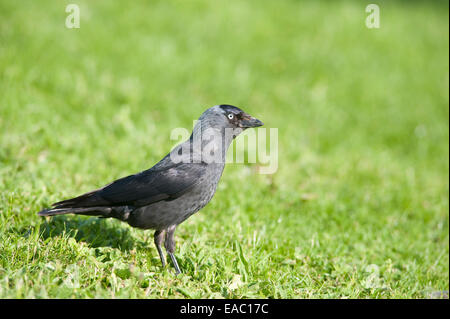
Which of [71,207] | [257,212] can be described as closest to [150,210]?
[71,207]

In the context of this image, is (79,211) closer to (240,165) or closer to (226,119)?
(226,119)

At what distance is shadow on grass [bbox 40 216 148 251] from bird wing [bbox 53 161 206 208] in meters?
0.37

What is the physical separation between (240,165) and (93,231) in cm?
263

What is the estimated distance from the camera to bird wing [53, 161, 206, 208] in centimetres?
351

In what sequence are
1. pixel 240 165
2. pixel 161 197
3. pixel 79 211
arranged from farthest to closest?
pixel 240 165
pixel 161 197
pixel 79 211

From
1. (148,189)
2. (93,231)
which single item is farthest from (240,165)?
(148,189)

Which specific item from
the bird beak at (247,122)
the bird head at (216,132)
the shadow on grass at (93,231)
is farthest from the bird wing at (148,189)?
the bird beak at (247,122)

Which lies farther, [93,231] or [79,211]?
[93,231]

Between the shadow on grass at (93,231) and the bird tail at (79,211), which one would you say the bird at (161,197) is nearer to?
the bird tail at (79,211)

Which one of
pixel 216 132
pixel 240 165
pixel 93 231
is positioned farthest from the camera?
pixel 240 165

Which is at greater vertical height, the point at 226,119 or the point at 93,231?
the point at 226,119

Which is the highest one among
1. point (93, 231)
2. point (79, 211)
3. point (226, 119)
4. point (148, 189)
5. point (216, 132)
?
point (226, 119)

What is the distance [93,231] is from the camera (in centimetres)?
404
